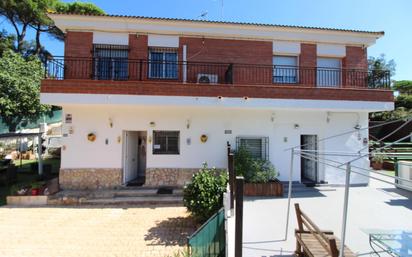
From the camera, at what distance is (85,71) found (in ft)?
38.9

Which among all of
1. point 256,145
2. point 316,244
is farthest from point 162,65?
point 316,244

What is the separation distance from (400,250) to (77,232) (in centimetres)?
826

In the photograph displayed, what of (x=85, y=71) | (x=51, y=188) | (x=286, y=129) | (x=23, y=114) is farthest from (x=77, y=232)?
(x=23, y=114)

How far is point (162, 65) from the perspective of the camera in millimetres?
12492

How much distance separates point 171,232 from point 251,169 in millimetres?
4380

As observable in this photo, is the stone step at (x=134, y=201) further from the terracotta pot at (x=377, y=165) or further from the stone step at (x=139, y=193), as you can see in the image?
the terracotta pot at (x=377, y=165)

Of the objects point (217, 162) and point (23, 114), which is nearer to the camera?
point (217, 162)

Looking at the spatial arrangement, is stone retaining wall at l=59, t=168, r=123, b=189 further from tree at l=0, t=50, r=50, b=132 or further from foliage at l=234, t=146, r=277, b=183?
tree at l=0, t=50, r=50, b=132

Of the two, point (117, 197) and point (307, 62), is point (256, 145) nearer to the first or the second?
point (307, 62)

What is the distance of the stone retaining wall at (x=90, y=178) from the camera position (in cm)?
1125

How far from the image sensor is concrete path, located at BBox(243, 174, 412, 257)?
233 inches

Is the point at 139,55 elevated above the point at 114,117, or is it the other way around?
the point at 139,55

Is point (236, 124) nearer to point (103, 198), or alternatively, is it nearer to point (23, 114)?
point (103, 198)

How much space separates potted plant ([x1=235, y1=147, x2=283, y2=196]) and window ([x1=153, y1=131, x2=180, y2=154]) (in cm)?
297
